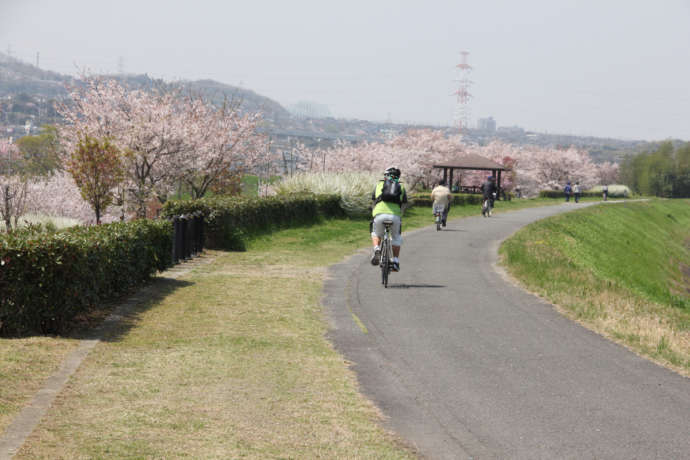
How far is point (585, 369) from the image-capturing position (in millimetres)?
7824

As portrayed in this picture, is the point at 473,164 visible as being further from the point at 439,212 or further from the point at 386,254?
the point at 386,254

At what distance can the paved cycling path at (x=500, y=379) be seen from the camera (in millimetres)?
5512

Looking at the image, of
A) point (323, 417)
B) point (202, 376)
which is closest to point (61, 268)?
point (202, 376)

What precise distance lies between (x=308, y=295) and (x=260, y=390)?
5.84 metres

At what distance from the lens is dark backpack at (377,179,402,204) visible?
1338 cm

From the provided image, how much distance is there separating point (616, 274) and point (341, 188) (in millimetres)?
11437

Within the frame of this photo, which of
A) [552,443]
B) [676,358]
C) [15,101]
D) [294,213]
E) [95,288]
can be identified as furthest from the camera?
[15,101]

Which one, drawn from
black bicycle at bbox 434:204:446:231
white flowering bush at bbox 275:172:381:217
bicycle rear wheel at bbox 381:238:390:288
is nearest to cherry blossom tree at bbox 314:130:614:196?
white flowering bush at bbox 275:172:381:217

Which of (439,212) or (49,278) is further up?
(49,278)

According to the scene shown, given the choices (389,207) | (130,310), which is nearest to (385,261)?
(389,207)

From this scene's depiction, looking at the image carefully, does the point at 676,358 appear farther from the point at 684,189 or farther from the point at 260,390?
the point at 684,189

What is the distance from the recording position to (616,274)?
89.0 ft

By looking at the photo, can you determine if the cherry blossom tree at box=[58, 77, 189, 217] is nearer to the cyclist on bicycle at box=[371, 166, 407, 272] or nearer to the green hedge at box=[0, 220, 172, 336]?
the cyclist on bicycle at box=[371, 166, 407, 272]

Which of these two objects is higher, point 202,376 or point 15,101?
point 15,101
